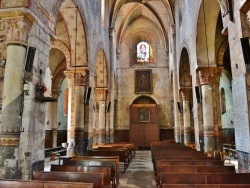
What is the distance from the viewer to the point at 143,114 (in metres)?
25.6

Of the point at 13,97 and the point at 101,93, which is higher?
the point at 101,93

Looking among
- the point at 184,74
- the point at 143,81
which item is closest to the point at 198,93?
the point at 184,74

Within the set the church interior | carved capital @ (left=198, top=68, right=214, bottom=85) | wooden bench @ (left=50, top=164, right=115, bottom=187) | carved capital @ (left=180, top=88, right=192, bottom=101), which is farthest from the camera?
carved capital @ (left=180, top=88, right=192, bottom=101)

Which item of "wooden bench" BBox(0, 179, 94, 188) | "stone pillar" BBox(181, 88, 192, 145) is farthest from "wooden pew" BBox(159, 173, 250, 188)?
"stone pillar" BBox(181, 88, 192, 145)

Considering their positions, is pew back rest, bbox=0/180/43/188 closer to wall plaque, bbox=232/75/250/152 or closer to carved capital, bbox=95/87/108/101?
wall plaque, bbox=232/75/250/152

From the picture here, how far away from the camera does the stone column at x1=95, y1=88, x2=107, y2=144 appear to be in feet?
62.1

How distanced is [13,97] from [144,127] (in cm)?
2030

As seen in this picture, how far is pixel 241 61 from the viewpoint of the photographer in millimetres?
5641

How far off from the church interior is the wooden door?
10 cm

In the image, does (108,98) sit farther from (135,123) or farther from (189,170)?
(189,170)

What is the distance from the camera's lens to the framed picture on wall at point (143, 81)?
2649 centimetres

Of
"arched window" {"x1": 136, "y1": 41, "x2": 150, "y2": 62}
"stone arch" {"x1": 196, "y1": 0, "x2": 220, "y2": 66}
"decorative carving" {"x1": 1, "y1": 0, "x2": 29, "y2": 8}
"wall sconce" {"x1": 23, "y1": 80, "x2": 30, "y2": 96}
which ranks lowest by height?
"wall sconce" {"x1": 23, "y1": 80, "x2": 30, "y2": 96}

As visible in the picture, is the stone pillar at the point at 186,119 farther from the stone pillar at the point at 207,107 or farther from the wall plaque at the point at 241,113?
the wall plaque at the point at 241,113

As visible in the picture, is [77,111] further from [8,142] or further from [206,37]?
[206,37]
